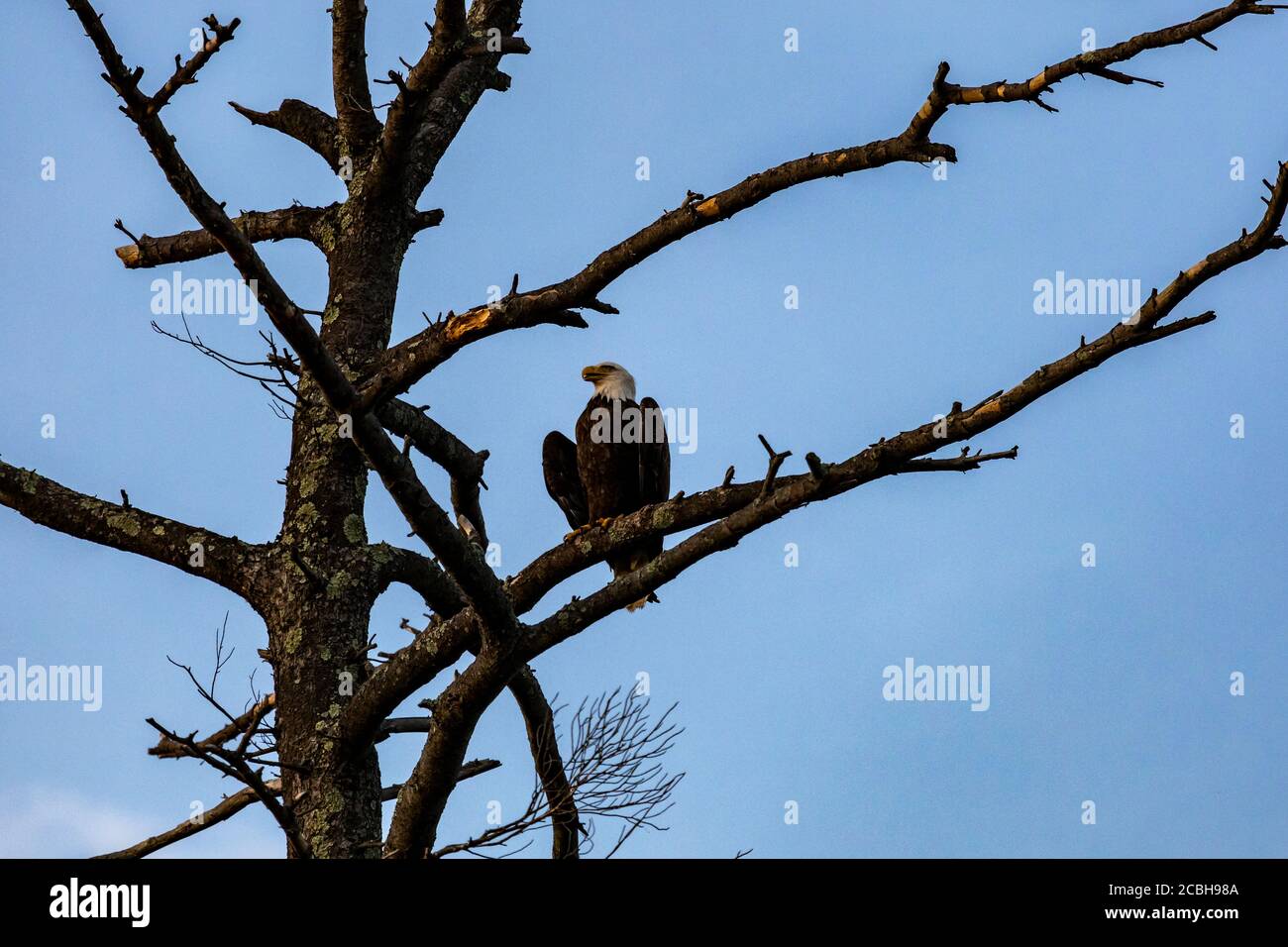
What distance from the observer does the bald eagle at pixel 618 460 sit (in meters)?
8.45

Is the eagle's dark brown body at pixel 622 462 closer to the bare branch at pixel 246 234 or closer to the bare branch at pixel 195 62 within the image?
the bare branch at pixel 246 234

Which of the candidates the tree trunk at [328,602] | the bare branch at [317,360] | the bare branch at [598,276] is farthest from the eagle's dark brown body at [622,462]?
the bare branch at [317,360]

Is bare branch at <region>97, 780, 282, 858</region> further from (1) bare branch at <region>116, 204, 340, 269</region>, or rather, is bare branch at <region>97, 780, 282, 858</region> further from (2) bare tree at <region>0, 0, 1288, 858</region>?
(1) bare branch at <region>116, 204, 340, 269</region>

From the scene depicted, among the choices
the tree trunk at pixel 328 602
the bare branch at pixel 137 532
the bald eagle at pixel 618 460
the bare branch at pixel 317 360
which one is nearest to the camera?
the bare branch at pixel 317 360

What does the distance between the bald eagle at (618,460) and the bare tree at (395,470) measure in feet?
4.11

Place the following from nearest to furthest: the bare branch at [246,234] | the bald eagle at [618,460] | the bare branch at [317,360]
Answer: the bare branch at [317,360]
the bare branch at [246,234]
the bald eagle at [618,460]

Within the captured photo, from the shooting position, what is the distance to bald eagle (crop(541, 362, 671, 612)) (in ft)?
27.7

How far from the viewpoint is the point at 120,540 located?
19.9 feet

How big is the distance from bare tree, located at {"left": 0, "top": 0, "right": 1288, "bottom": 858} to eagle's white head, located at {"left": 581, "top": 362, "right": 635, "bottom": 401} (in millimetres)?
1905

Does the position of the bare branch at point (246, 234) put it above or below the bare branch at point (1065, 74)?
above

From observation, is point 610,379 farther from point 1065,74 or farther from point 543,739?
point 1065,74

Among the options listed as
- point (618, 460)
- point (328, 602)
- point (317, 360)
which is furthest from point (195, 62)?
point (618, 460)
